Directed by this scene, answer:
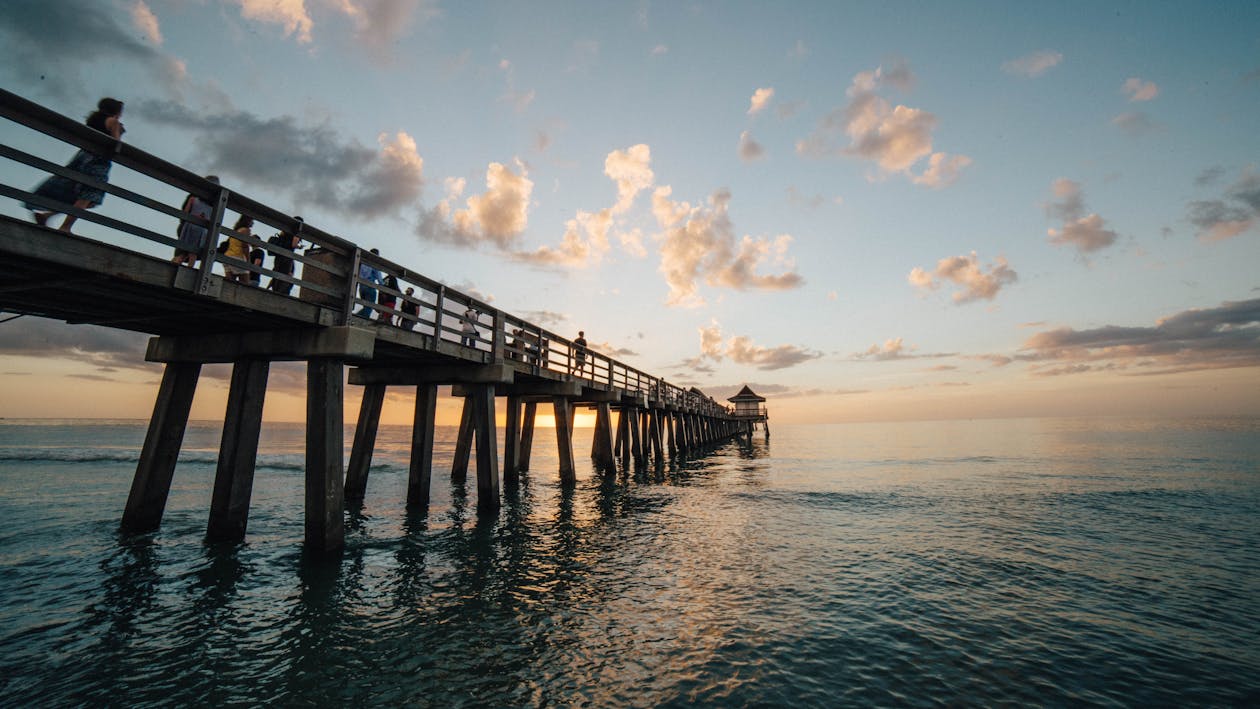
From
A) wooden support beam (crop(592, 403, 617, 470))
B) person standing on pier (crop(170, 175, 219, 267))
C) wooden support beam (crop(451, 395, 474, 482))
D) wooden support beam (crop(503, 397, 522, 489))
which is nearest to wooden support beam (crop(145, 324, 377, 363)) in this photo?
person standing on pier (crop(170, 175, 219, 267))

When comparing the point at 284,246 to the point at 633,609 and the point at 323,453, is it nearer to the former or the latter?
the point at 323,453

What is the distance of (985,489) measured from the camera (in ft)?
58.2

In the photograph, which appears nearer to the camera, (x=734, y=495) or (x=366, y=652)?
(x=366, y=652)

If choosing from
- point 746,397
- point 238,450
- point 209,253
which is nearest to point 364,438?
point 238,450

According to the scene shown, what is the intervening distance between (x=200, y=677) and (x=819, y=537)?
9.53m

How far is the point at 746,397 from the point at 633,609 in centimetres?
5724

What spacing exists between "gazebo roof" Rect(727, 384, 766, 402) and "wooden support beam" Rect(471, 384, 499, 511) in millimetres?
52461

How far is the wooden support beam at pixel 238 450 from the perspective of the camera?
771 centimetres

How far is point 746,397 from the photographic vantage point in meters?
61.3

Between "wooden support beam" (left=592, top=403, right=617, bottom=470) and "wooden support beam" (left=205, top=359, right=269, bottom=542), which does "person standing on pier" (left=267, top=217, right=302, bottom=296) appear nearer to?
"wooden support beam" (left=205, top=359, right=269, bottom=542)

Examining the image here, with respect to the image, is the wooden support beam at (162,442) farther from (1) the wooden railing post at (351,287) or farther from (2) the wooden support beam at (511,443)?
(2) the wooden support beam at (511,443)

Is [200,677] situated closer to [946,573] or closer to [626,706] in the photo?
[626,706]

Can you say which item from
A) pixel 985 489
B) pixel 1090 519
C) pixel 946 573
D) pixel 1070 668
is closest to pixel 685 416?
pixel 985 489

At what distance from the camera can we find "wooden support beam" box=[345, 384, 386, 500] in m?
12.5
